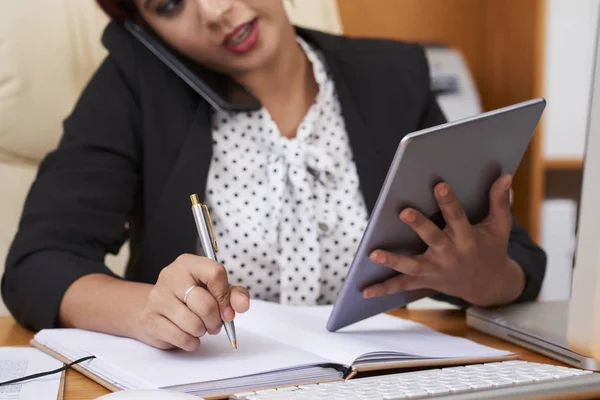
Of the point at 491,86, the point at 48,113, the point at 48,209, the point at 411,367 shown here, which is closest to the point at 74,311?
the point at 48,209

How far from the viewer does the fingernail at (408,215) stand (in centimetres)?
73

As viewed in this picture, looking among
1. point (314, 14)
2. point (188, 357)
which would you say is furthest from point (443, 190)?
point (314, 14)

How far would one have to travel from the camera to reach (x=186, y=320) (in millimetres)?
694

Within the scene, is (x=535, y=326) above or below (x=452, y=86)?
below

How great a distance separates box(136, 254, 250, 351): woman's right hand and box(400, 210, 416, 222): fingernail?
154mm

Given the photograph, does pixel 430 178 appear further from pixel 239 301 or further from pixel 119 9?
pixel 119 9

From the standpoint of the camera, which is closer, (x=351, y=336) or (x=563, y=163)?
(x=351, y=336)

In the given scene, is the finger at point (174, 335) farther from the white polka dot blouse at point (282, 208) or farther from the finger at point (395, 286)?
→ the white polka dot blouse at point (282, 208)

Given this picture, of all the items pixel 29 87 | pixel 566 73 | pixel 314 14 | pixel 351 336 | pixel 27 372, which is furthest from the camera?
pixel 566 73

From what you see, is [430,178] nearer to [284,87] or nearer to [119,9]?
[284,87]

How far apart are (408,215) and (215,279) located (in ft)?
0.59

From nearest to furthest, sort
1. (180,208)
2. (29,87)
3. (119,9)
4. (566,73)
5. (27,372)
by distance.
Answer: (27,372), (180,208), (119,9), (29,87), (566,73)

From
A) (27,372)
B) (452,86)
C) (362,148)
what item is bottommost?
(27,372)

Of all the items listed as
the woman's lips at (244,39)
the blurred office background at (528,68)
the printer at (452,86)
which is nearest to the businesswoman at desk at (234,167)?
the woman's lips at (244,39)
